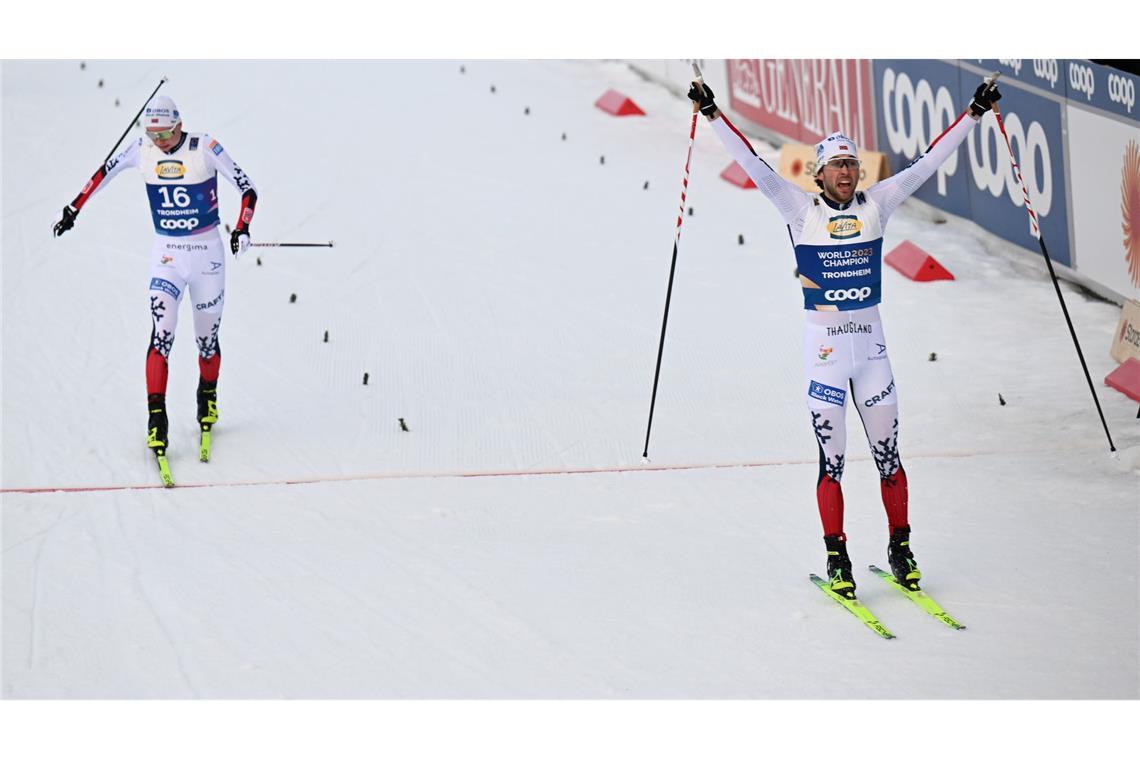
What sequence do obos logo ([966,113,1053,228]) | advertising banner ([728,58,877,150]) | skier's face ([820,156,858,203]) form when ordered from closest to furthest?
1. skier's face ([820,156,858,203])
2. obos logo ([966,113,1053,228])
3. advertising banner ([728,58,877,150])

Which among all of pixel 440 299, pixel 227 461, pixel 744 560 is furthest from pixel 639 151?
pixel 744 560

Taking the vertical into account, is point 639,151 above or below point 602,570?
above

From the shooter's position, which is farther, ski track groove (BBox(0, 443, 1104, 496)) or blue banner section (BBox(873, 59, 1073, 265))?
blue banner section (BBox(873, 59, 1073, 265))

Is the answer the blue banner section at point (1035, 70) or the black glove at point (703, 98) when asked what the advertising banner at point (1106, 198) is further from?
the black glove at point (703, 98)

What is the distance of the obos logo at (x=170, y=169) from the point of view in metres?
9.54

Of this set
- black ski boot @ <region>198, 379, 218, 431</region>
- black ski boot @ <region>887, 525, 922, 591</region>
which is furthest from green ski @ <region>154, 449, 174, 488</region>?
black ski boot @ <region>887, 525, 922, 591</region>

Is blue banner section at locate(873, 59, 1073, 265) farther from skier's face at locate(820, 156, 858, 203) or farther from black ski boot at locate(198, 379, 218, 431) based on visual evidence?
black ski boot at locate(198, 379, 218, 431)

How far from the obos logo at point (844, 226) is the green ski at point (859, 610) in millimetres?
1511

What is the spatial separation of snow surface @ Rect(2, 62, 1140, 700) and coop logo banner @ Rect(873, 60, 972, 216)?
0.40m

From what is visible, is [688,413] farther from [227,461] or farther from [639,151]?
[639,151]

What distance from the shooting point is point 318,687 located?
6.75 meters

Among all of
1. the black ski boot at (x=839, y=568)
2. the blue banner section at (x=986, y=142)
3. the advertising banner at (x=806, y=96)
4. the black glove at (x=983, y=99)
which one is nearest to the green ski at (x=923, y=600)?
the black ski boot at (x=839, y=568)

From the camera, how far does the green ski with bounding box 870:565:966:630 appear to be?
23.4 feet

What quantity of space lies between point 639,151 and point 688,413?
6583 millimetres
